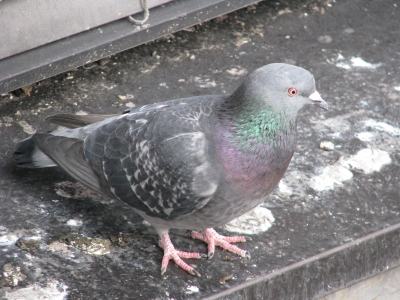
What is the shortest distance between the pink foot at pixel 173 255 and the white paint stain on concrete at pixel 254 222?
1.13 feet

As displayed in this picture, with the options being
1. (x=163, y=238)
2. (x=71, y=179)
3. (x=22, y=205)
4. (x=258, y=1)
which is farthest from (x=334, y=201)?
(x=258, y=1)

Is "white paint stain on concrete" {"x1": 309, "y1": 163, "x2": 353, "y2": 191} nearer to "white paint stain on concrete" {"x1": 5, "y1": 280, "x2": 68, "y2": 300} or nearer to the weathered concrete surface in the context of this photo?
the weathered concrete surface

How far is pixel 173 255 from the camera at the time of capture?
3723 mm

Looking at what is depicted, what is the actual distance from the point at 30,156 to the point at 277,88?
1759 millimetres

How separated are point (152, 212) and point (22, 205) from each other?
3.12 feet

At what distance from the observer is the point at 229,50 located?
566 cm

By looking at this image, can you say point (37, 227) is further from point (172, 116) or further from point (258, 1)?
point (258, 1)

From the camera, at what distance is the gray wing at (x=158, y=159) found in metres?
3.45

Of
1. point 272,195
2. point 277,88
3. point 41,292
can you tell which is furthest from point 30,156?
point 277,88

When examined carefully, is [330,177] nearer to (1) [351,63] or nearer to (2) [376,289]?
(2) [376,289]

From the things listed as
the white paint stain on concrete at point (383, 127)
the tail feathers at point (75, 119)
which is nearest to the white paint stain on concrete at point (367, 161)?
the white paint stain on concrete at point (383, 127)

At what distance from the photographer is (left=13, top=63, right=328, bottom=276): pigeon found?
3.41 meters

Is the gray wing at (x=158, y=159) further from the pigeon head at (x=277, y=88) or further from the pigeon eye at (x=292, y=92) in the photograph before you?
the pigeon eye at (x=292, y=92)

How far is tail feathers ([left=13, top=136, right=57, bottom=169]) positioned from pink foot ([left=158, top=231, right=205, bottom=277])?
0.93 m
